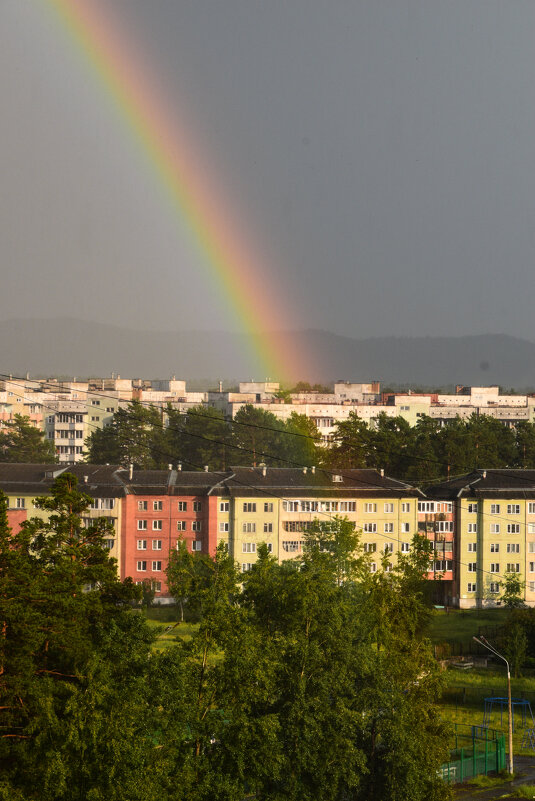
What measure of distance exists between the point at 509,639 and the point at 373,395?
88.5 metres

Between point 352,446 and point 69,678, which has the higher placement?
point 352,446

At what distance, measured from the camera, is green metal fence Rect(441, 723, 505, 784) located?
20266 mm

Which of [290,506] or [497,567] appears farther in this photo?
[497,567]

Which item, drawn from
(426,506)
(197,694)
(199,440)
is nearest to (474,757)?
(197,694)

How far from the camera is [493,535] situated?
145 ft

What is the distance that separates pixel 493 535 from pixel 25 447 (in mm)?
32174

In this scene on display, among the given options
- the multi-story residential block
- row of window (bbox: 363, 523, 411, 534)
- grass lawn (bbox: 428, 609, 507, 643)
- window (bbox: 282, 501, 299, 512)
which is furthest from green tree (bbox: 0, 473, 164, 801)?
the multi-story residential block

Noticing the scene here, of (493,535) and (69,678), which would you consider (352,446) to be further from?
(69,678)

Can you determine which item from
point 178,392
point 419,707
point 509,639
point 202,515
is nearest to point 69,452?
point 178,392

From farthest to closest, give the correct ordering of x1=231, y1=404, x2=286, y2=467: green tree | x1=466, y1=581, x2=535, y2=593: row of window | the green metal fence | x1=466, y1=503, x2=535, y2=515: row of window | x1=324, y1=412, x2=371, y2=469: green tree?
x1=231, y1=404, x2=286, y2=467: green tree → x1=324, y1=412, x2=371, y2=469: green tree → x1=466, y1=503, x2=535, y2=515: row of window → x1=466, y1=581, x2=535, y2=593: row of window → the green metal fence

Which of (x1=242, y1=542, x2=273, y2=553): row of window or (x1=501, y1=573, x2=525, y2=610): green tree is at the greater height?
(x1=242, y1=542, x2=273, y2=553): row of window

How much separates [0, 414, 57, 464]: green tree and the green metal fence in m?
43.0

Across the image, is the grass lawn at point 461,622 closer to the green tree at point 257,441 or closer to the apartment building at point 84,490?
the apartment building at point 84,490

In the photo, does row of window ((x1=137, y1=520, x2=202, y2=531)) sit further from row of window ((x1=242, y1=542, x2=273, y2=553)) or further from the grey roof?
the grey roof
